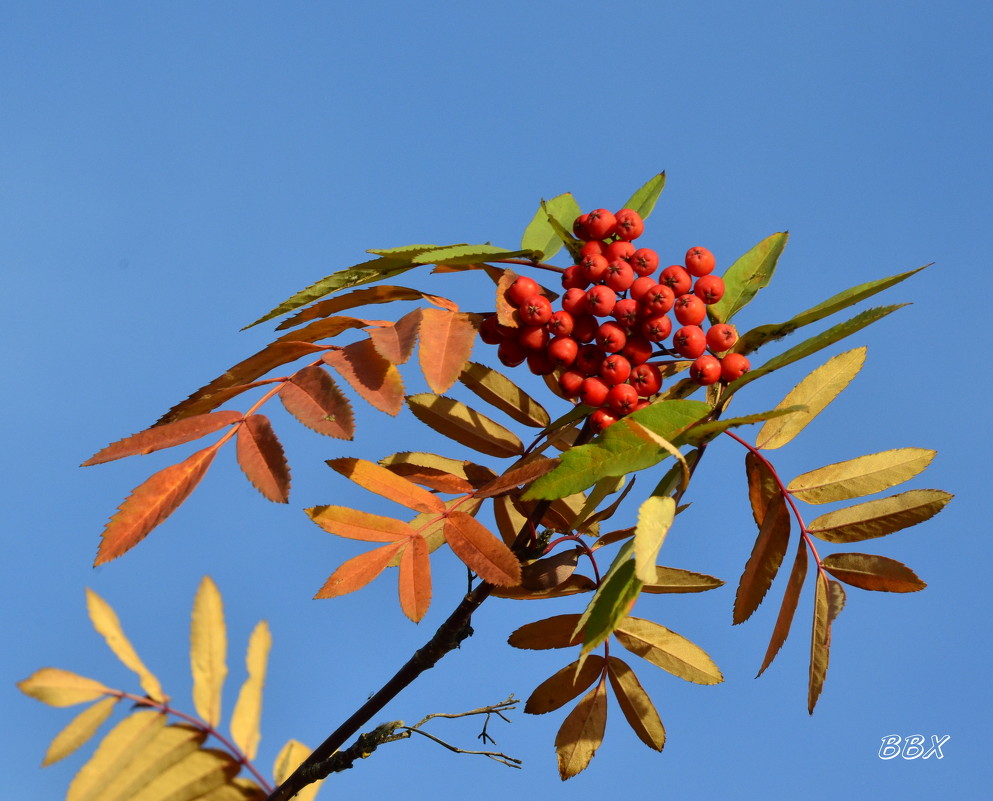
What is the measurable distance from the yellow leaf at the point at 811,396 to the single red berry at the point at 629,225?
374mm

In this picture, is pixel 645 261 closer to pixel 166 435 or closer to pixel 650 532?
pixel 650 532

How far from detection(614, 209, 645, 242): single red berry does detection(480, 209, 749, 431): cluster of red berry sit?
0.02 metres

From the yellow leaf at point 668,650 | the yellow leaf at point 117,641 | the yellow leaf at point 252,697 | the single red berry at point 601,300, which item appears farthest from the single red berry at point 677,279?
the yellow leaf at point 117,641

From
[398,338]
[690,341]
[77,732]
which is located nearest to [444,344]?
[398,338]

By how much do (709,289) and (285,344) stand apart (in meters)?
0.69

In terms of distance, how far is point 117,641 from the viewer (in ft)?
4.73

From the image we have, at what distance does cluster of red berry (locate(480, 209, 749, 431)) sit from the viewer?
5.00 feet

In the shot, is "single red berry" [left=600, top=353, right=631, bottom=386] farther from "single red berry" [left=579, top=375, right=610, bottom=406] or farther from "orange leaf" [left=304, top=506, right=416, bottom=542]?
"orange leaf" [left=304, top=506, right=416, bottom=542]

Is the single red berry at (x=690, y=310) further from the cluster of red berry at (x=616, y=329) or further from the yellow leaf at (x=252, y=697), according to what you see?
the yellow leaf at (x=252, y=697)

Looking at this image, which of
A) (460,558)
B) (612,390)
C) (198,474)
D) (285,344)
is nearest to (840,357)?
(612,390)

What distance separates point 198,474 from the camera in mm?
1325

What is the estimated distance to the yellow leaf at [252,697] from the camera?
1.50 m

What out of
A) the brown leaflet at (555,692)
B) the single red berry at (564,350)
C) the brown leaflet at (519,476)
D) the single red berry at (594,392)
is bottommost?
the brown leaflet at (555,692)

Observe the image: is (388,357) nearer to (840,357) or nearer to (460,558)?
(460,558)
